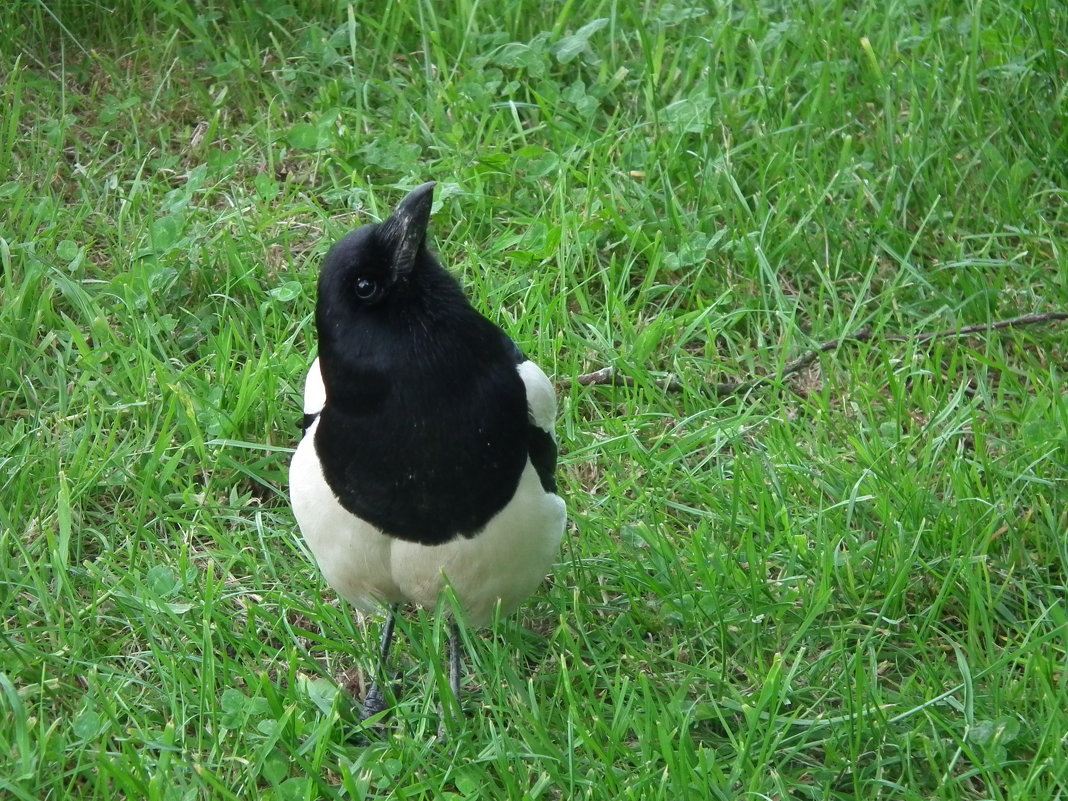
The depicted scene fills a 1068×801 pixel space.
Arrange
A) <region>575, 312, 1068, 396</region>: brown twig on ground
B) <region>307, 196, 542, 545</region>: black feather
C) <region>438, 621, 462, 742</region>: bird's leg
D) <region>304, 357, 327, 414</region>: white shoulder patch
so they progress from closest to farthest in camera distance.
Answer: <region>307, 196, 542, 545</region>: black feather → <region>304, 357, 327, 414</region>: white shoulder patch → <region>438, 621, 462, 742</region>: bird's leg → <region>575, 312, 1068, 396</region>: brown twig on ground

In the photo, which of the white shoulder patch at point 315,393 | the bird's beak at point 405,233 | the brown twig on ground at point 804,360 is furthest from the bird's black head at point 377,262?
the brown twig on ground at point 804,360

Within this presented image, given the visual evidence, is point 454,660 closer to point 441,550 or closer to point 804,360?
point 441,550

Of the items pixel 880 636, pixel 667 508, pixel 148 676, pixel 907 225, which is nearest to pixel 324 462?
pixel 148 676

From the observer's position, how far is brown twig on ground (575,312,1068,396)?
144 inches

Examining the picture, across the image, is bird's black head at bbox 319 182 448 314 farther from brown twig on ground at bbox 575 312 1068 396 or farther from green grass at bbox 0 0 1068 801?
brown twig on ground at bbox 575 312 1068 396

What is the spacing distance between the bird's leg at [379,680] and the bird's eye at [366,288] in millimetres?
756

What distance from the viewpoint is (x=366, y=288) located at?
8.38 ft

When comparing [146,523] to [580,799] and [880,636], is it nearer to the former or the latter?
[580,799]

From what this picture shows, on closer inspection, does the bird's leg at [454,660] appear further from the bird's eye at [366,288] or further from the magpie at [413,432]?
the bird's eye at [366,288]

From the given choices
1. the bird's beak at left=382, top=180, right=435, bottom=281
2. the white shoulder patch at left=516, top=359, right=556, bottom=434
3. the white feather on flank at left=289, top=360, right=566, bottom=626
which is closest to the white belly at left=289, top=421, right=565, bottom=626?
the white feather on flank at left=289, top=360, right=566, bottom=626

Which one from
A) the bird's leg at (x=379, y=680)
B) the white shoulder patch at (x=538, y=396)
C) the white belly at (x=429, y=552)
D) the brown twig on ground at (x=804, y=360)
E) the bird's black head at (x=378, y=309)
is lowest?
the bird's leg at (x=379, y=680)

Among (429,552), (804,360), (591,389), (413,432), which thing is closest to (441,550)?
(429,552)

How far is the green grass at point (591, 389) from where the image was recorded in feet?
8.93

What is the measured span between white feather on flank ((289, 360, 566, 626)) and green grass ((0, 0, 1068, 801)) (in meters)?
0.16
